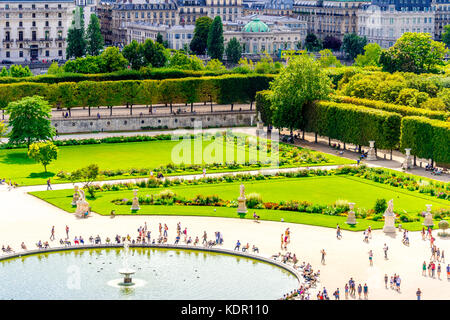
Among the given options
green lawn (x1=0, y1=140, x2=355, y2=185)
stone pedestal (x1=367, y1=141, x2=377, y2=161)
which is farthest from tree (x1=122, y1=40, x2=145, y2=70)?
stone pedestal (x1=367, y1=141, x2=377, y2=161)

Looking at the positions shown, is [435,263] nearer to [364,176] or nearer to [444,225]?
[444,225]

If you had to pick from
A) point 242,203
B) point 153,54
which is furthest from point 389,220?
point 153,54

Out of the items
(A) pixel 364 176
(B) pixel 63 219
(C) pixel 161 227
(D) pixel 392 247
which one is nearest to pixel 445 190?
(A) pixel 364 176

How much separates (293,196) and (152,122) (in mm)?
48855

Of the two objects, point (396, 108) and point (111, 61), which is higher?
point (111, 61)

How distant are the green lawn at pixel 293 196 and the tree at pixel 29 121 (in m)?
24.1

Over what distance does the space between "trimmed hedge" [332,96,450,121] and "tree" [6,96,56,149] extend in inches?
1532

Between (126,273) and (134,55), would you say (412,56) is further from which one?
(126,273)

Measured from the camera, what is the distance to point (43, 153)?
113 meters

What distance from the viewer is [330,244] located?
83812 millimetres

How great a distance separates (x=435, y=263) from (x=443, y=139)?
123 ft

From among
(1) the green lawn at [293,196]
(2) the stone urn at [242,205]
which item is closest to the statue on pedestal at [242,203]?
(2) the stone urn at [242,205]

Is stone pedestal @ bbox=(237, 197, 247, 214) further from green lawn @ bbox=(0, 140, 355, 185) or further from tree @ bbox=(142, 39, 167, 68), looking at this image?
tree @ bbox=(142, 39, 167, 68)

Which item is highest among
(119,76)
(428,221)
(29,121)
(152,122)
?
(119,76)
